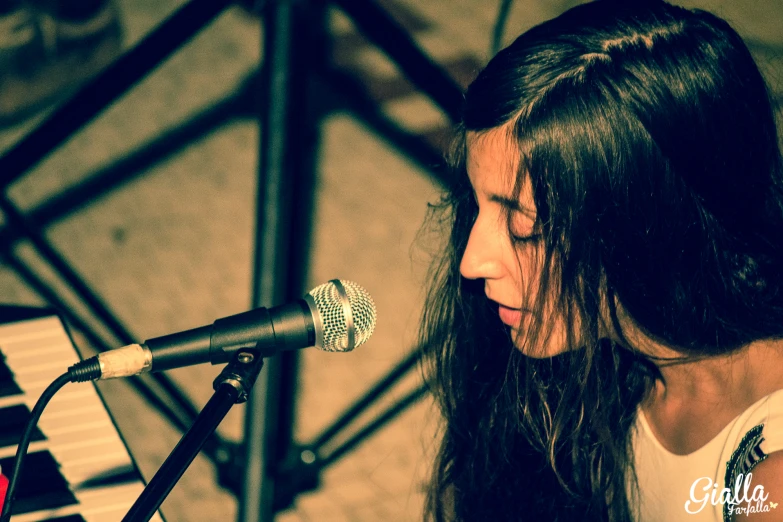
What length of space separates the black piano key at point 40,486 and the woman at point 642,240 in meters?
0.64

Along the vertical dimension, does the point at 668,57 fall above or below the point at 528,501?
above

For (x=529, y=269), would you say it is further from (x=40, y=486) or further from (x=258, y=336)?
(x=40, y=486)

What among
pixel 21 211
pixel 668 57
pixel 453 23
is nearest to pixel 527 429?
pixel 668 57

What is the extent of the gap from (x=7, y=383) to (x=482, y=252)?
28.6 inches

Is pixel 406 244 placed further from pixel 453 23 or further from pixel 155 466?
pixel 155 466

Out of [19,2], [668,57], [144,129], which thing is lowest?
[668,57]

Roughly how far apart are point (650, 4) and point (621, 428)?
579mm

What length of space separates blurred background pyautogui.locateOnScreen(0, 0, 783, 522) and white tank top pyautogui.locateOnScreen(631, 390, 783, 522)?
51 centimetres

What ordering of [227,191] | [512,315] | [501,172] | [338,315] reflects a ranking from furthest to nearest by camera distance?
1. [227,191]
2. [512,315]
3. [501,172]
4. [338,315]

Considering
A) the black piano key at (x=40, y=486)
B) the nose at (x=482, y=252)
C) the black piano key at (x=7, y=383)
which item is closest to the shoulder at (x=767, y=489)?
the nose at (x=482, y=252)

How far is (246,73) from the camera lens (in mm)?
1549

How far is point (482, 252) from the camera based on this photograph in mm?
795

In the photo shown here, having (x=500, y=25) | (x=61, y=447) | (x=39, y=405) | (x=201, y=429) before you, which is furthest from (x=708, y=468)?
(x=500, y=25)

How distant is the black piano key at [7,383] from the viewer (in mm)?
1026
